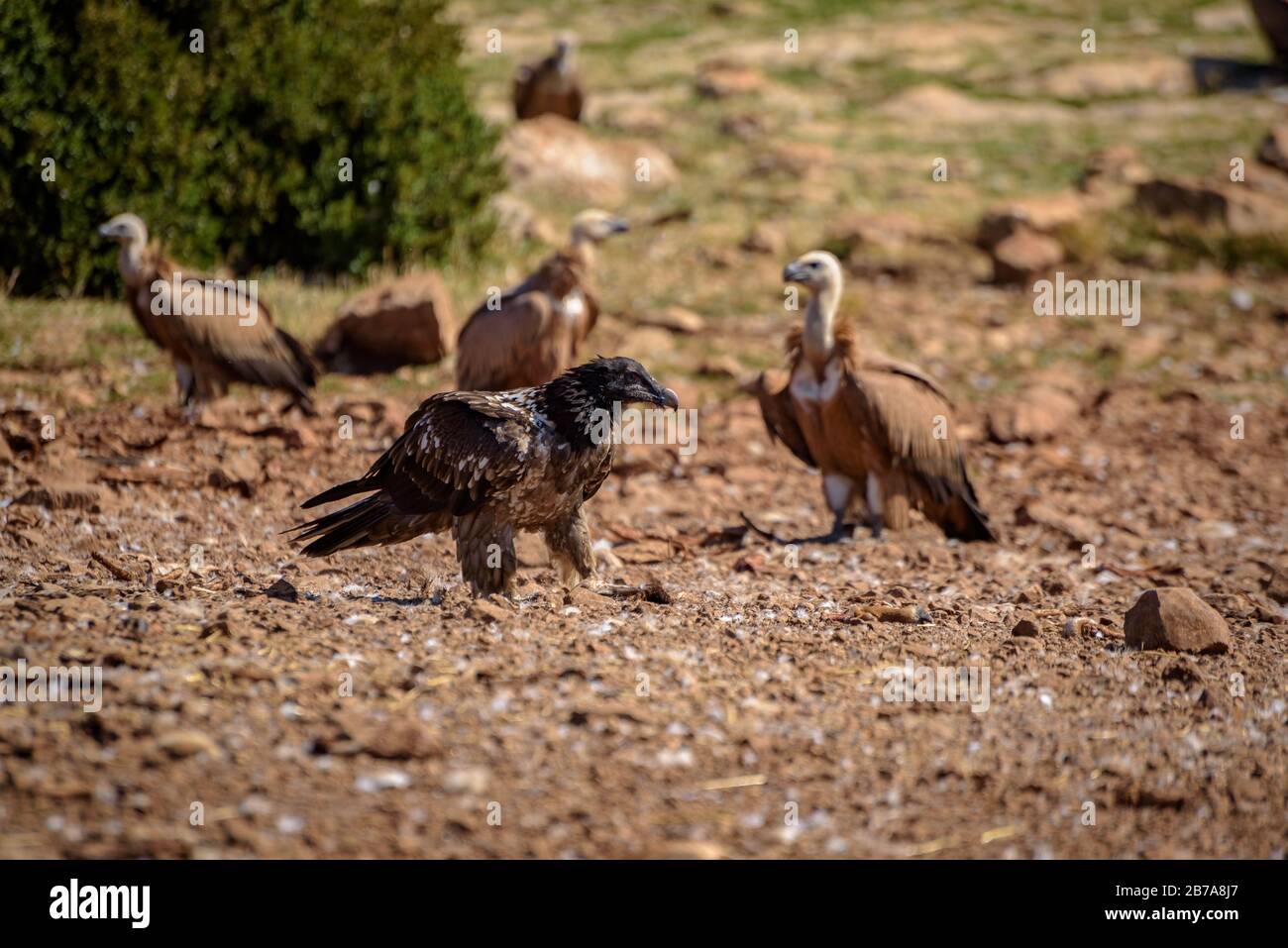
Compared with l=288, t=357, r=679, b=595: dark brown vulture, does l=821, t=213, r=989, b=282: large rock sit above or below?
above

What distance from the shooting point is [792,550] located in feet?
27.0

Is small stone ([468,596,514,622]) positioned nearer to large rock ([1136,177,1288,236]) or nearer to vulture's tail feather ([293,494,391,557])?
vulture's tail feather ([293,494,391,557])

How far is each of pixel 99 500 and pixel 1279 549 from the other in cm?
766

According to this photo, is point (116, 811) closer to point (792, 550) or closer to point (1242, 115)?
point (792, 550)

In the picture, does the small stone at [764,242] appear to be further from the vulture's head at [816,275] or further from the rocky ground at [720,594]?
the vulture's head at [816,275]

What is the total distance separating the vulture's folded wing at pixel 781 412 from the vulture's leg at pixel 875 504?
0.42m

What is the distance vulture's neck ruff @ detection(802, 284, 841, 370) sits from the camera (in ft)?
28.8

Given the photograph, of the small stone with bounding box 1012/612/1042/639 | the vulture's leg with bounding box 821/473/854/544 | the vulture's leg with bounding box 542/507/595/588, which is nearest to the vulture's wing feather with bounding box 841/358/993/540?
the vulture's leg with bounding box 821/473/854/544

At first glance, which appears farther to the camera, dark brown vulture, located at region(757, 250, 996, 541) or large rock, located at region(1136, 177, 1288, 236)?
large rock, located at region(1136, 177, 1288, 236)

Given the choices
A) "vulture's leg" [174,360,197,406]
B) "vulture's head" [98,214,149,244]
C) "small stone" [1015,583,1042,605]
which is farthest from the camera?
"vulture's head" [98,214,149,244]

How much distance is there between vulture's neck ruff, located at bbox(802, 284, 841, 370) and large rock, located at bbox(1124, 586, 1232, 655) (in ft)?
10.3

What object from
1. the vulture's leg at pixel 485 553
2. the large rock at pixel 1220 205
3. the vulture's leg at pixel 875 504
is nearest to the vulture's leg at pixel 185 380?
the vulture's leg at pixel 485 553

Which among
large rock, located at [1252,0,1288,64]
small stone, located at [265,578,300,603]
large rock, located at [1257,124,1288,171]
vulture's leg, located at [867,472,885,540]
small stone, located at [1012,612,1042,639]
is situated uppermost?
large rock, located at [1252,0,1288,64]

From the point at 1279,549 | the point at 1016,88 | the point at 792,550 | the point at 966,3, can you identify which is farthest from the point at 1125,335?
the point at 966,3
